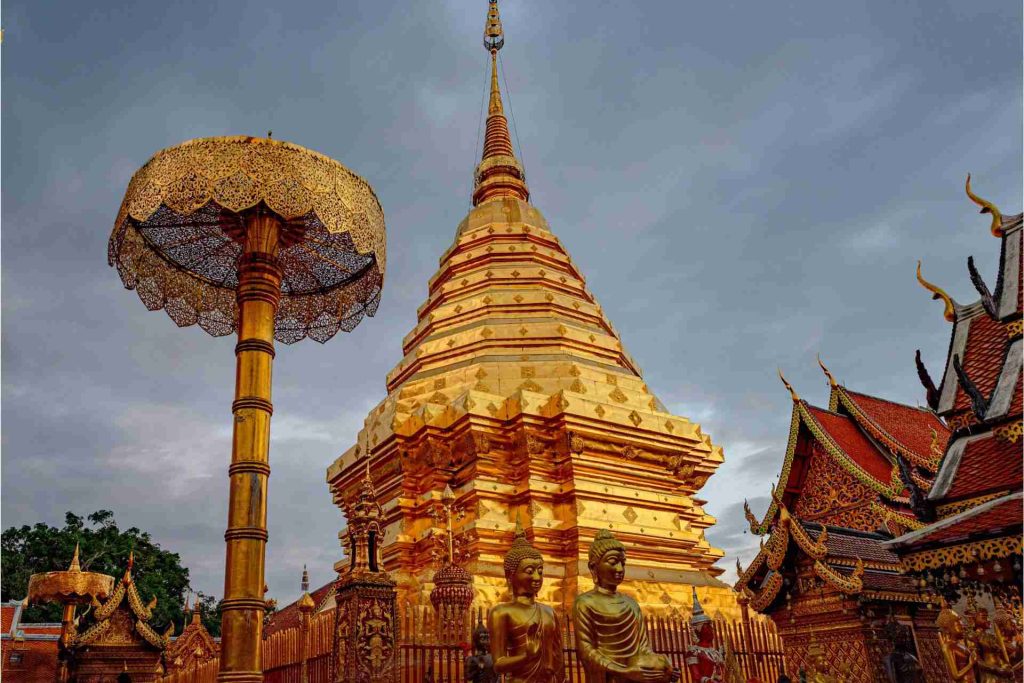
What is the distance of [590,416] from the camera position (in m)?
14.5

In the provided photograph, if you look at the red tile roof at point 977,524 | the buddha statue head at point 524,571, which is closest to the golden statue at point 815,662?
the red tile roof at point 977,524

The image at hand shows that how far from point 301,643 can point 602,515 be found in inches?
233

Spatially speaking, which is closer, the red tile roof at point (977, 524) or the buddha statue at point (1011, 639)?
the red tile roof at point (977, 524)

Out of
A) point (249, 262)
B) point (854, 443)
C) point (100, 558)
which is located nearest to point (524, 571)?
point (249, 262)

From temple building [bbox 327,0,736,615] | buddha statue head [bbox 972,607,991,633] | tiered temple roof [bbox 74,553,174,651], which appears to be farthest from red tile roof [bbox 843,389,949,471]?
tiered temple roof [bbox 74,553,174,651]

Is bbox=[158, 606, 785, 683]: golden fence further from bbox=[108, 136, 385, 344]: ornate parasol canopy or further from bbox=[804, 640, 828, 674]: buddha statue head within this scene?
bbox=[108, 136, 385, 344]: ornate parasol canopy

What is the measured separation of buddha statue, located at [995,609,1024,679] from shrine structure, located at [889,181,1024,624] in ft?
0.48

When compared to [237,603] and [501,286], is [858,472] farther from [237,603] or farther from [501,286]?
[237,603]

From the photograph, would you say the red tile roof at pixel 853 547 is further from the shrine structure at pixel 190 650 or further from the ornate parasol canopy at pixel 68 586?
the ornate parasol canopy at pixel 68 586

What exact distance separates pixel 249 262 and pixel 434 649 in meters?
4.51

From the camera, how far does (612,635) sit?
5.75m

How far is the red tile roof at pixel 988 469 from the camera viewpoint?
793 centimetres

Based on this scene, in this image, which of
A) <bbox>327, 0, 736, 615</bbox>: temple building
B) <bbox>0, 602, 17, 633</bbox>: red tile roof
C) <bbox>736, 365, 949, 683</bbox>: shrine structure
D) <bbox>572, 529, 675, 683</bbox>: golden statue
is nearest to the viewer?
<bbox>572, 529, 675, 683</bbox>: golden statue

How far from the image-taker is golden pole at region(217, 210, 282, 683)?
240 inches
